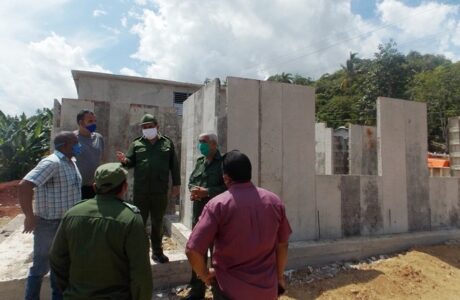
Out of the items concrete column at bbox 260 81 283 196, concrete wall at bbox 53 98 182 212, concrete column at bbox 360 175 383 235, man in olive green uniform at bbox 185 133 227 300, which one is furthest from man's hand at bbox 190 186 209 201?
concrete column at bbox 360 175 383 235

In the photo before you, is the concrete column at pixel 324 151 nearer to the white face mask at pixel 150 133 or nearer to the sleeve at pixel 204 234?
the white face mask at pixel 150 133

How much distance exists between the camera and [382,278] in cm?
474

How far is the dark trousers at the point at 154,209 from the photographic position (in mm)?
4121

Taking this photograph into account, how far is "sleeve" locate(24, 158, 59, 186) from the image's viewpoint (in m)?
2.86

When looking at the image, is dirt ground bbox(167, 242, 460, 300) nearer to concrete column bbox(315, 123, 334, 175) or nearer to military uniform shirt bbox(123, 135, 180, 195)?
military uniform shirt bbox(123, 135, 180, 195)

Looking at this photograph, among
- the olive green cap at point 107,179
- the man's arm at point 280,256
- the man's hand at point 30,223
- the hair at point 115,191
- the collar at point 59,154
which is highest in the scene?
the collar at point 59,154

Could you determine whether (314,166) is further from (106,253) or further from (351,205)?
(106,253)

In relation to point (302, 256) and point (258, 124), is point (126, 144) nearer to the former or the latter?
point (258, 124)

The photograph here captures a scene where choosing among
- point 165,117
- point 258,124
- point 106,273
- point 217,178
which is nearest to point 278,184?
point 258,124

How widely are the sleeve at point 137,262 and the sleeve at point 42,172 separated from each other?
140 cm

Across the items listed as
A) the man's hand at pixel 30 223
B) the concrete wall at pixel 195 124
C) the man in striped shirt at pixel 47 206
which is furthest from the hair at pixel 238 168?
the concrete wall at pixel 195 124

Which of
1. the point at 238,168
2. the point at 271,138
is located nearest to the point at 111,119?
the point at 271,138

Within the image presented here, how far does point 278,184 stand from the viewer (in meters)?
5.24

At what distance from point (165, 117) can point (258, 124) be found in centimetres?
236
